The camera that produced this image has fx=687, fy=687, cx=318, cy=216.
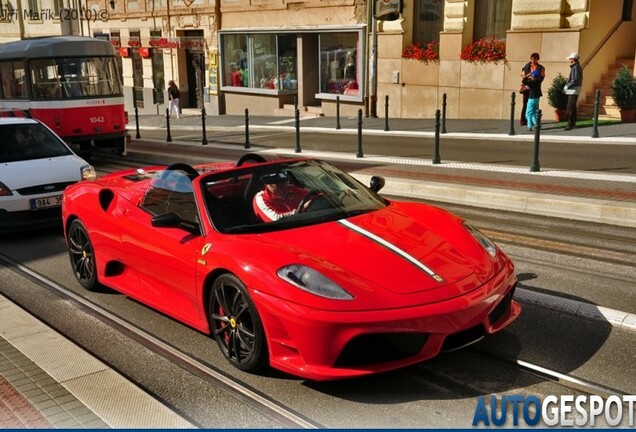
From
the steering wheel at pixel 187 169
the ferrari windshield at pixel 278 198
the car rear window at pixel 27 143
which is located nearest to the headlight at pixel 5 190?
the car rear window at pixel 27 143

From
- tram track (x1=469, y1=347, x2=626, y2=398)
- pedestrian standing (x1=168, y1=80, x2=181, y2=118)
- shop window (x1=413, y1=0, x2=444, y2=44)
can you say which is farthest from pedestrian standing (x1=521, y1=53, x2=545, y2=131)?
pedestrian standing (x1=168, y1=80, x2=181, y2=118)

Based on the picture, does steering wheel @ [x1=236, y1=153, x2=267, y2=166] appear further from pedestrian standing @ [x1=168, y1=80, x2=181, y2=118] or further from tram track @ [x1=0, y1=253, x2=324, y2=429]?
pedestrian standing @ [x1=168, y1=80, x2=181, y2=118]

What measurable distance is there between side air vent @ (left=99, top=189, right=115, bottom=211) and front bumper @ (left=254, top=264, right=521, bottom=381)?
9.18 feet

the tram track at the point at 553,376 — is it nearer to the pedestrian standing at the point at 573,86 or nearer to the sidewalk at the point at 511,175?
the sidewalk at the point at 511,175

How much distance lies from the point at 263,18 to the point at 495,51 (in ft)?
39.0

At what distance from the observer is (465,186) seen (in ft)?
37.0

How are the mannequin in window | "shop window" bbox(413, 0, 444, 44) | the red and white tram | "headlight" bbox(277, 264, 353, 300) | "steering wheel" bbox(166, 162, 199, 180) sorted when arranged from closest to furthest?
"headlight" bbox(277, 264, 353, 300)
"steering wheel" bbox(166, 162, 199, 180)
the red and white tram
"shop window" bbox(413, 0, 444, 44)
the mannequin in window

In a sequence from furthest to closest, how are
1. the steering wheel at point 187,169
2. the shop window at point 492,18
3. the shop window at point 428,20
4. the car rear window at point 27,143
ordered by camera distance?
1. the shop window at point 428,20
2. the shop window at point 492,18
3. the car rear window at point 27,143
4. the steering wheel at point 187,169

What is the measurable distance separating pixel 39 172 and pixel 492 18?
1716 cm

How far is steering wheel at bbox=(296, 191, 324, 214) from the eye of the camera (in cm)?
555

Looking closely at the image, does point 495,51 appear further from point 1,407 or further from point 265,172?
point 1,407


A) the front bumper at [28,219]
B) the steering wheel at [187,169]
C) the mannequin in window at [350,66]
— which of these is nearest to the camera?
the steering wheel at [187,169]

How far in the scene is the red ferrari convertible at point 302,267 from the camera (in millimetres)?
4324

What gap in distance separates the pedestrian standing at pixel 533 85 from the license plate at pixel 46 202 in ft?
40.2
